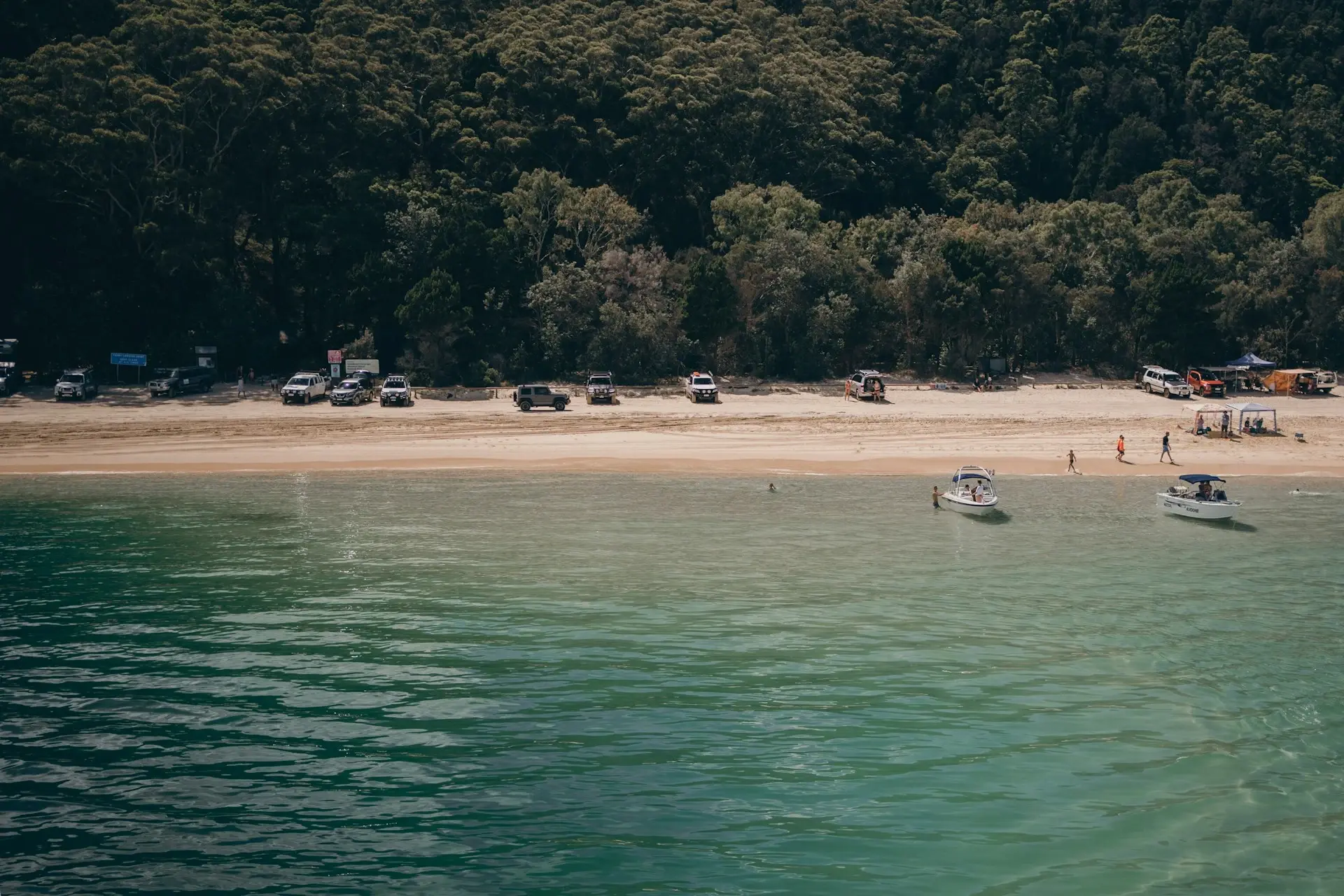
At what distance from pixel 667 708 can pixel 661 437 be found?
42.0 m

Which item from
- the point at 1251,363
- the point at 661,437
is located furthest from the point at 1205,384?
the point at 661,437

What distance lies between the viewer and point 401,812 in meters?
22.9

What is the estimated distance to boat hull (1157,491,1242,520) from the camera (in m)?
50.4

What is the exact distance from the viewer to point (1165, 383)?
85.0 m

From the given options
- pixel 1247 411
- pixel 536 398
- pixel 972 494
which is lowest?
pixel 972 494

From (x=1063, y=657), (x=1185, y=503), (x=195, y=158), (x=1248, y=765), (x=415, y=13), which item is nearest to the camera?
(x=1248, y=765)

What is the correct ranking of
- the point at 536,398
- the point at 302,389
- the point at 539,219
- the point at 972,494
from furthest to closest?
the point at 539,219, the point at 302,389, the point at 536,398, the point at 972,494

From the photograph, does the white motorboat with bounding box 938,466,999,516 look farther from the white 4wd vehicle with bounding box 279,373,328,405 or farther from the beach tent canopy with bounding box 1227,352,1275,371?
the beach tent canopy with bounding box 1227,352,1275,371

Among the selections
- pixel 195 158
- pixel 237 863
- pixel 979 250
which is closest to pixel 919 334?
pixel 979 250

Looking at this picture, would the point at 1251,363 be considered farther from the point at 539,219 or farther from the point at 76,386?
the point at 76,386

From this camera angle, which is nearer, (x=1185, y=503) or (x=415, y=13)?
(x=1185, y=503)

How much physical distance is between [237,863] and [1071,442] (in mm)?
56469

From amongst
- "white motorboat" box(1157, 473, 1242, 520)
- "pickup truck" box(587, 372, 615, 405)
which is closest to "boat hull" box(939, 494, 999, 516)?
"white motorboat" box(1157, 473, 1242, 520)

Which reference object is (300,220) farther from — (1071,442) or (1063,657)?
(1063,657)
